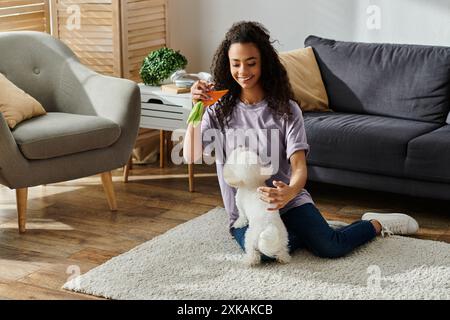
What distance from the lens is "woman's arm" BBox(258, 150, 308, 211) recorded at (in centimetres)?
284

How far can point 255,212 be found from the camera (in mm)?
2953

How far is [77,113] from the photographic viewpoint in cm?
387

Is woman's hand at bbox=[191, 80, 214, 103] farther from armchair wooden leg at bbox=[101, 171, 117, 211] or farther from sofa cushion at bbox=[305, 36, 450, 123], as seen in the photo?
sofa cushion at bbox=[305, 36, 450, 123]

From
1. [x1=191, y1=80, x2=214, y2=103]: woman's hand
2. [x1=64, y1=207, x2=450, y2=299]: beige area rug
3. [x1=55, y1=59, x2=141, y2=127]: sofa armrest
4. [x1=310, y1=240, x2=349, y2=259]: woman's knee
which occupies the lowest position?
[x1=64, y1=207, x2=450, y2=299]: beige area rug

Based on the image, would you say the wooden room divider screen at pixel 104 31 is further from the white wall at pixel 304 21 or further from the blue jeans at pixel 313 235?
the blue jeans at pixel 313 235

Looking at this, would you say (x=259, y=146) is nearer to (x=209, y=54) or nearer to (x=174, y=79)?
(x=174, y=79)

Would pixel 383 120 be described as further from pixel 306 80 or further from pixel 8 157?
pixel 8 157

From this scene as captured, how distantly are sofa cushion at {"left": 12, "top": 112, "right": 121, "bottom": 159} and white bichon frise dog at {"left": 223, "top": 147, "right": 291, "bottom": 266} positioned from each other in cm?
79

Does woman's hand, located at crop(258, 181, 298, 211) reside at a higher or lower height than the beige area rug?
higher

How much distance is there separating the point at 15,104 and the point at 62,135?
0.94 feet

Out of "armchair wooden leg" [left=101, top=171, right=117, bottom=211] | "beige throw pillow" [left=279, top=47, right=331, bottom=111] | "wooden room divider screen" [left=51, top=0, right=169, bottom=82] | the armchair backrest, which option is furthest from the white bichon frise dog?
"wooden room divider screen" [left=51, top=0, right=169, bottom=82]

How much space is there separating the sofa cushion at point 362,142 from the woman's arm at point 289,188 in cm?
69

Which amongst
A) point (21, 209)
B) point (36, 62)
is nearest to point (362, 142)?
point (21, 209)
